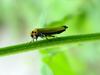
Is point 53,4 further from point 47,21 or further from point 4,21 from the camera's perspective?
point 4,21

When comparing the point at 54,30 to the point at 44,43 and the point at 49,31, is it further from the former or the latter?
the point at 44,43

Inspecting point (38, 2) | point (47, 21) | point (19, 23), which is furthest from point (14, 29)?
point (47, 21)

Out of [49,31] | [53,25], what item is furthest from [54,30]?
[53,25]

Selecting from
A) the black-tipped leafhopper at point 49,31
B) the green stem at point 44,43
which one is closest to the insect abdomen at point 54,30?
the black-tipped leafhopper at point 49,31

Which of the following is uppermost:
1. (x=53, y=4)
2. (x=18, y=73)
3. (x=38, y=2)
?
(x=38, y=2)

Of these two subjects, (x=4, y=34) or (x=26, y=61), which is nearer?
(x=26, y=61)

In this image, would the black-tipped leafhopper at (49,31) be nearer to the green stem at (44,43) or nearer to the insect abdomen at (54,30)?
the insect abdomen at (54,30)

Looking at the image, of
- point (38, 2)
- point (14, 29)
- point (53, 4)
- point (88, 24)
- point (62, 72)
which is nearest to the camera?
point (62, 72)

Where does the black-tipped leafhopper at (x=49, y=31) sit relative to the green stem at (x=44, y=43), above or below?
above
